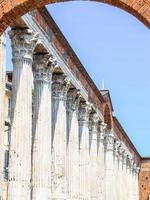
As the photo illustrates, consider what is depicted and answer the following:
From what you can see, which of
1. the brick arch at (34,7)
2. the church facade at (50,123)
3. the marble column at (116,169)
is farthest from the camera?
the marble column at (116,169)

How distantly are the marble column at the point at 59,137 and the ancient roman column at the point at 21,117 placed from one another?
468 cm

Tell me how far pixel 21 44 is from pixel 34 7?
32.6 feet

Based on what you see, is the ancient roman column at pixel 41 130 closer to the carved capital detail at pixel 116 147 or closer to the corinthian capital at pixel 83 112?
the corinthian capital at pixel 83 112

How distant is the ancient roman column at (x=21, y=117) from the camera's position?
18.2 metres

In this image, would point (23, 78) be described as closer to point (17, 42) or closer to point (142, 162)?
point (17, 42)

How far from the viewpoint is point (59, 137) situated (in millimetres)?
24188

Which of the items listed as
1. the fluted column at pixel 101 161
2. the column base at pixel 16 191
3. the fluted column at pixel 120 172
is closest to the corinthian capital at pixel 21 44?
the column base at pixel 16 191

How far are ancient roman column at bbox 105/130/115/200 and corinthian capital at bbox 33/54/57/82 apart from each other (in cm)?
1777

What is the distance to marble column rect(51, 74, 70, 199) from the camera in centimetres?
2362

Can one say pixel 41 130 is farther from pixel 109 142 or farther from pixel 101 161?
pixel 109 142

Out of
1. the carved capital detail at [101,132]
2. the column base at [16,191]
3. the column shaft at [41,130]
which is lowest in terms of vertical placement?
the column base at [16,191]

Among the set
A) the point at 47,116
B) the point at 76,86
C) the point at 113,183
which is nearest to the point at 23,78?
the point at 47,116

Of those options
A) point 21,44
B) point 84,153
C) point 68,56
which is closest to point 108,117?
point 84,153

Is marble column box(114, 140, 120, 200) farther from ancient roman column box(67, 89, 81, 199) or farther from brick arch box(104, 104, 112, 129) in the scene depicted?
ancient roman column box(67, 89, 81, 199)
